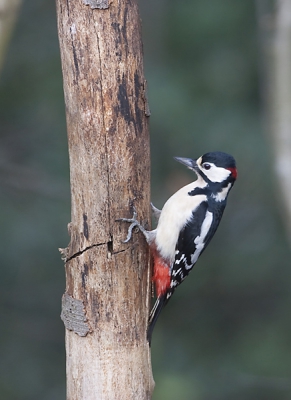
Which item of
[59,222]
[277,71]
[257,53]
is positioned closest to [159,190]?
[59,222]

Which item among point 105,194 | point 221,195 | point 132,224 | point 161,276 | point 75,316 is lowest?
point 75,316

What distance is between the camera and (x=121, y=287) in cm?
280

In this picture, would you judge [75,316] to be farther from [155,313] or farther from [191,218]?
[191,218]

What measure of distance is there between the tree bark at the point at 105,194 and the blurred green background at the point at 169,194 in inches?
94.8

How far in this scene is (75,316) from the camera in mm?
2822

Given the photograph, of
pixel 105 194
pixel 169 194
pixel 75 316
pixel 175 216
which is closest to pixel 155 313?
pixel 75 316

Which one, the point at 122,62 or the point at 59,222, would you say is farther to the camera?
the point at 59,222

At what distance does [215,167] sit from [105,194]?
774 mm

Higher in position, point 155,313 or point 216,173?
point 216,173

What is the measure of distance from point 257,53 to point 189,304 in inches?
97.8

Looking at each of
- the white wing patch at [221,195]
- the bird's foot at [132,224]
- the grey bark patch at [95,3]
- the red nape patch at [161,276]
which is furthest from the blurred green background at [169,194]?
the grey bark patch at [95,3]

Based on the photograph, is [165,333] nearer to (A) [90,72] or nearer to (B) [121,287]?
(B) [121,287]

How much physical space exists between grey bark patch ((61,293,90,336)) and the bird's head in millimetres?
961

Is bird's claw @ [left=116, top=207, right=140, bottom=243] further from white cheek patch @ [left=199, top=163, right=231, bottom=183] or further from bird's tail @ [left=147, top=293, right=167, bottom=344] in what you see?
white cheek patch @ [left=199, top=163, right=231, bottom=183]
